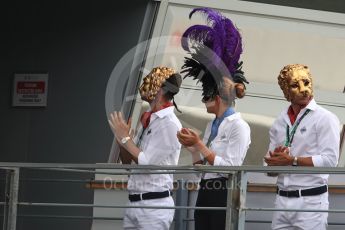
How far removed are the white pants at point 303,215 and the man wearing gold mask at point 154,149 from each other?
2.47ft

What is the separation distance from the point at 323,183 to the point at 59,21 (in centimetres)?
349

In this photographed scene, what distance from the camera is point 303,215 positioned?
5.33 metres

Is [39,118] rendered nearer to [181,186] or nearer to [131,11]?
[131,11]

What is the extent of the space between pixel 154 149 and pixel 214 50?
0.85m

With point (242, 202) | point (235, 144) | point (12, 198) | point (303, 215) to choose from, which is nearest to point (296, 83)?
point (235, 144)

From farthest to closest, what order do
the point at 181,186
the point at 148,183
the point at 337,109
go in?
the point at 337,109
the point at 181,186
the point at 148,183

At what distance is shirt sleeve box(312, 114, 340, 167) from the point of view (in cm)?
534

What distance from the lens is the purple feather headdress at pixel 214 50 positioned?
20.4ft

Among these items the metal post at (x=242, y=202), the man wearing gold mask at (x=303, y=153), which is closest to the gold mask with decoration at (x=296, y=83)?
the man wearing gold mask at (x=303, y=153)

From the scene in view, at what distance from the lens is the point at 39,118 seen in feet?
27.5

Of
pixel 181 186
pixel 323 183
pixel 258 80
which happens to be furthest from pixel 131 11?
pixel 323 183

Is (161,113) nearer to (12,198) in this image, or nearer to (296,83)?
(296,83)

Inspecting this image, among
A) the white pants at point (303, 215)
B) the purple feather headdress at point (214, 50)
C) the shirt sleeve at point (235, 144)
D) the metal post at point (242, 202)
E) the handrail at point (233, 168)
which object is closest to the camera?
the handrail at point (233, 168)

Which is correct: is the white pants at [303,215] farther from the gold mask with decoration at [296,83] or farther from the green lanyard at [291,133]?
the gold mask with decoration at [296,83]
